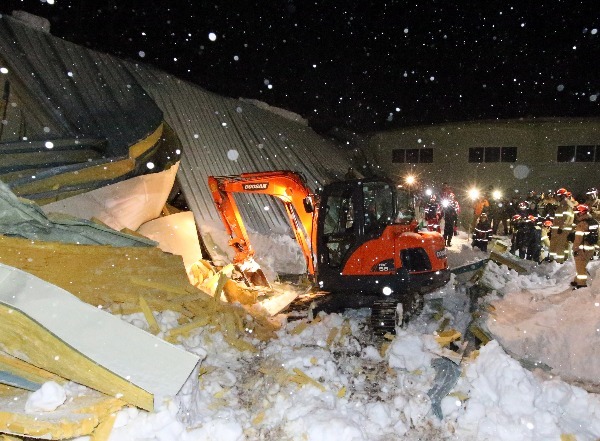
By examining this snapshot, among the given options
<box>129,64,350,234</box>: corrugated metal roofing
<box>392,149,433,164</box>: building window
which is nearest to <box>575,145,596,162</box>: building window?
<box>392,149,433,164</box>: building window

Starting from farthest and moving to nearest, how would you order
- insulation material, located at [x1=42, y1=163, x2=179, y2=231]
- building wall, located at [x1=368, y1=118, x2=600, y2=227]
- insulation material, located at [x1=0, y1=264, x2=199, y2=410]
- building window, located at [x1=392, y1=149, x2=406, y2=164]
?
building window, located at [x1=392, y1=149, x2=406, y2=164]
building wall, located at [x1=368, y1=118, x2=600, y2=227]
insulation material, located at [x1=42, y1=163, x2=179, y2=231]
insulation material, located at [x1=0, y1=264, x2=199, y2=410]

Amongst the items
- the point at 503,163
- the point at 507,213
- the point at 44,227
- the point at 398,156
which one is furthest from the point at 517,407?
the point at 398,156

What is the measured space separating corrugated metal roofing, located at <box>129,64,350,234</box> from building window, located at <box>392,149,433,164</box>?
3.98 metres

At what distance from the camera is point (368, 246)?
6.30 meters

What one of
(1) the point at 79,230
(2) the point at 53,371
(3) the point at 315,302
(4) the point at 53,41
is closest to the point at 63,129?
(4) the point at 53,41

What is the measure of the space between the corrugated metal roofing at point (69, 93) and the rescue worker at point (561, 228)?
8967 mm

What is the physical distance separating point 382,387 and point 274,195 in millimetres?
3684

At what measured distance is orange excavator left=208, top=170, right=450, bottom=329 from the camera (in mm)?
6293

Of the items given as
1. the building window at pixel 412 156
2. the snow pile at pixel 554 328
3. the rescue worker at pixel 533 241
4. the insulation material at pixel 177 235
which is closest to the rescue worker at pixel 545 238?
the rescue worker at pixel 533 241

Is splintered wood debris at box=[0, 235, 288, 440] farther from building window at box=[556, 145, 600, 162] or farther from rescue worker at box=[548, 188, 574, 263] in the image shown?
building window at box=[556, 145, 600, 162]

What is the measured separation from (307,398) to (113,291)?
8.43 feet

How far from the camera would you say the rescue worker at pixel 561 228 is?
383 inches

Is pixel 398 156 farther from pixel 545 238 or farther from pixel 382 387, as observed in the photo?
pixel 382 387

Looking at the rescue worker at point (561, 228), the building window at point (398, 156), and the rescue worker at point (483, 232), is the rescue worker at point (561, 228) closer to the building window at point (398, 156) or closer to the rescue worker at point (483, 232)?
the rescue worker at point (483, 232)
